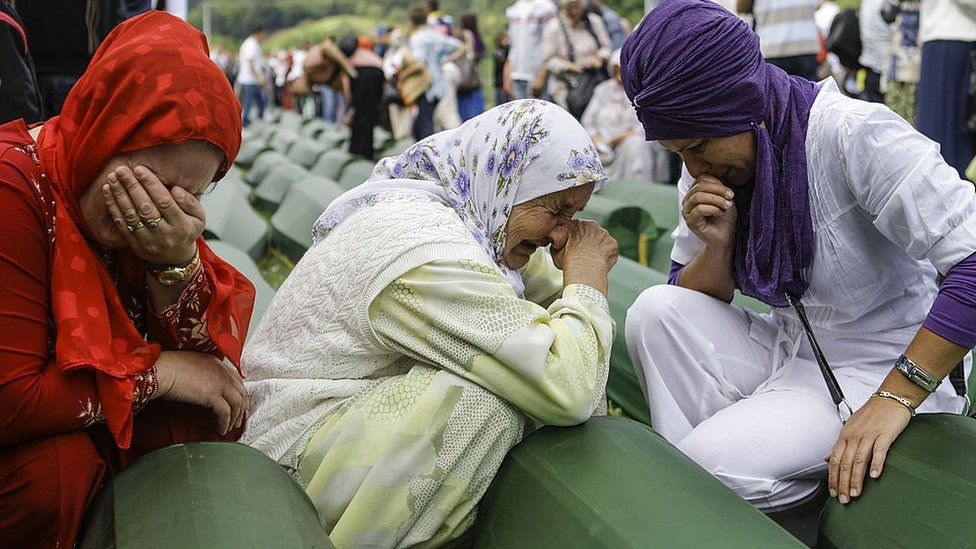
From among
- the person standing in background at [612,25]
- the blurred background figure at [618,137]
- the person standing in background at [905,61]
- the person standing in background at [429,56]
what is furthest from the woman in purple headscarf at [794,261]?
the person standing in background at [429,56]

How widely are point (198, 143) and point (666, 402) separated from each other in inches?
52.7

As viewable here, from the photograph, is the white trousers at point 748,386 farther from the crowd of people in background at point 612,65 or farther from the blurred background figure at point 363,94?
the blurred background figure at point 363,94

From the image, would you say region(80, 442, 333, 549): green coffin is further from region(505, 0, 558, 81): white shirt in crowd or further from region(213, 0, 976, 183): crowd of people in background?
region(505, 0, 558, 81): white shirt in crowd

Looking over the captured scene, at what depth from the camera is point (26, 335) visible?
1465mm

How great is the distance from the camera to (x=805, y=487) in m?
2.12

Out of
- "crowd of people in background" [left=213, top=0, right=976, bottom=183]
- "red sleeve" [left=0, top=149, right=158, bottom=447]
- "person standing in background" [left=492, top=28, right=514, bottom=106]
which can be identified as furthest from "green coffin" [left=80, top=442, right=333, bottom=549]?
"person standing in background" [left=492, top=28, right=514, bottom=106]

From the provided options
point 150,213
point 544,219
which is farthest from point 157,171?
point 544,219

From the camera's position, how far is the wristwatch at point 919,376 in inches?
73.2

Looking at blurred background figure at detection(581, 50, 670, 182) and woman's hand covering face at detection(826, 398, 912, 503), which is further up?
woman's hand covering face at detection(826, 398, 912, 503)

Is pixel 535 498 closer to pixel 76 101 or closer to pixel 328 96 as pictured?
pixel 76 101

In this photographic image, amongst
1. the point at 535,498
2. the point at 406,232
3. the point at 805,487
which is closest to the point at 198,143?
the point at 406,232

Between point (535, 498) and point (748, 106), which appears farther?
point (748, 106)

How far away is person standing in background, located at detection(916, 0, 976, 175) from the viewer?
170 inches

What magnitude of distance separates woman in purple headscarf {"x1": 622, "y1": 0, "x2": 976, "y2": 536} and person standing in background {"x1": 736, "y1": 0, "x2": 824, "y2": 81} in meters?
2.96
